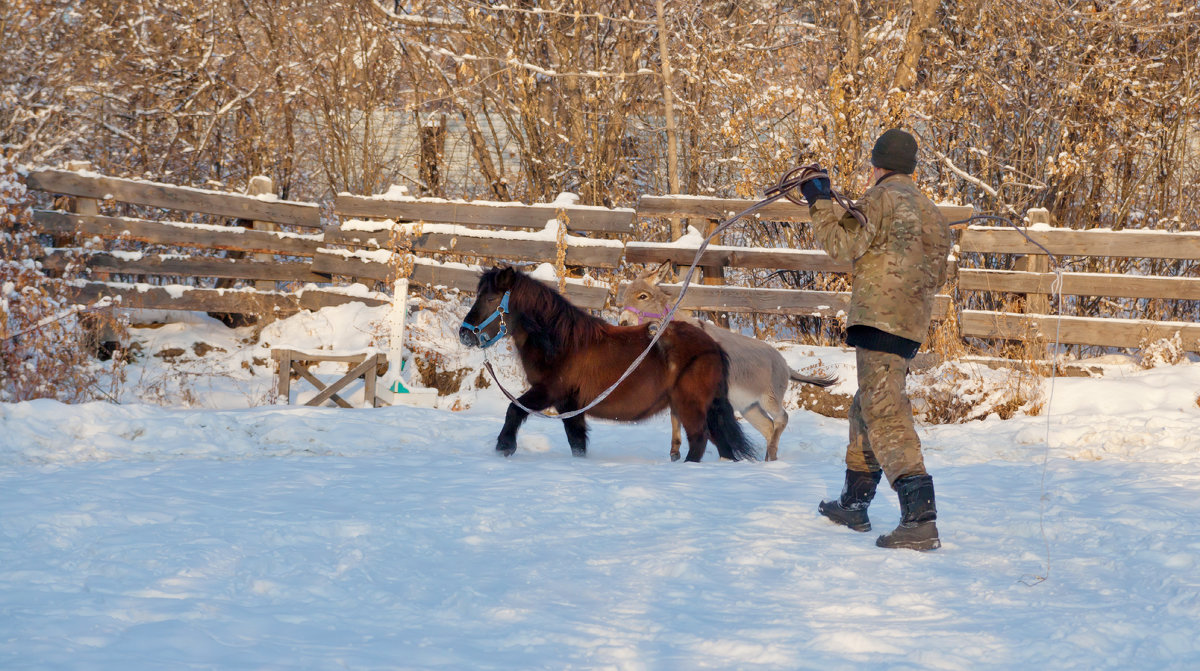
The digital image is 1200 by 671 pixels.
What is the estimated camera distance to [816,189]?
16.2 ft

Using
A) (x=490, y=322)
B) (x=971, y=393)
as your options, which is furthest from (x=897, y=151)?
(x=971, y=393)

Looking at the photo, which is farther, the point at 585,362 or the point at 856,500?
the point at 585,362

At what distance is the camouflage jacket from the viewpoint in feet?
16.0

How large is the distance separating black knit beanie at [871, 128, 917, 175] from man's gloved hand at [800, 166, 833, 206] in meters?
0.32

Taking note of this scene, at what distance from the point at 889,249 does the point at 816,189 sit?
0.46 metres

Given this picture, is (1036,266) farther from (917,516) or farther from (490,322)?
(917,516)

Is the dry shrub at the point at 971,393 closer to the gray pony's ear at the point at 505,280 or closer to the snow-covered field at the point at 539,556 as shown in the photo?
the snow-covered field at the point at 539,556

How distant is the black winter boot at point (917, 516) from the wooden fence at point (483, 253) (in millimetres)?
5958

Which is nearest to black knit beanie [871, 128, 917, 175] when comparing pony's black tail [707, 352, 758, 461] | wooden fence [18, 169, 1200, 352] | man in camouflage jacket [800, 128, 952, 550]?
man in camouflage jacket [800, 128, 952, 550]

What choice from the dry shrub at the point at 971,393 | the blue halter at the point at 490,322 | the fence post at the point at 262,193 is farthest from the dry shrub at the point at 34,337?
the dry shrub at the point at 971,393

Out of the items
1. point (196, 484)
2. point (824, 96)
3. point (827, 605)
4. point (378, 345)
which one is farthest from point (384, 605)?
point (824, 96)

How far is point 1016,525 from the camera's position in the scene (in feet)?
17.8

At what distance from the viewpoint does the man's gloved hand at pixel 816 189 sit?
4.95 m

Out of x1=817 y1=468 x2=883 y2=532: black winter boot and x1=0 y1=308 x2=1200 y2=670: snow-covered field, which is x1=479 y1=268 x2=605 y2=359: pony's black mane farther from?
x1=817 y1=468 x2=883 y2=532: black winter boot
